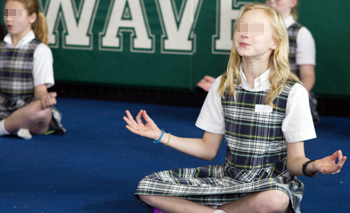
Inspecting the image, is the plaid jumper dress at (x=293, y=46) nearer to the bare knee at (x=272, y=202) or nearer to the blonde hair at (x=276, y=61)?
the blonde hair at (x=276, y=61)

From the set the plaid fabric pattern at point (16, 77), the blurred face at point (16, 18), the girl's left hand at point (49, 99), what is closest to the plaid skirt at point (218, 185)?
the girl's left hand at point (49, 99)

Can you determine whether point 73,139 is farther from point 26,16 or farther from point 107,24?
point 107,24

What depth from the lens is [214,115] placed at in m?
1.51

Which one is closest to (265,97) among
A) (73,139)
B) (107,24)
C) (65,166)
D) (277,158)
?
(277,158)

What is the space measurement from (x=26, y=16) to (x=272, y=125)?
5.75ft

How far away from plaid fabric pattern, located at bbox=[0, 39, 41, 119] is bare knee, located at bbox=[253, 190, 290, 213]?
1731mm

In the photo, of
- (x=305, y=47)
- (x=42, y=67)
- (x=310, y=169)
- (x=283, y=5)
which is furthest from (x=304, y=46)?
(x=310, y=169)

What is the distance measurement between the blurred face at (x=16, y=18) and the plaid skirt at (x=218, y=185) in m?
1.56

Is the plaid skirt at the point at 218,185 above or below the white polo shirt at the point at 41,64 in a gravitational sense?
below

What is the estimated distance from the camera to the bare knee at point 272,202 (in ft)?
4.22

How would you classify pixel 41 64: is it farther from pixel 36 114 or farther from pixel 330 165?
pixel 330 165

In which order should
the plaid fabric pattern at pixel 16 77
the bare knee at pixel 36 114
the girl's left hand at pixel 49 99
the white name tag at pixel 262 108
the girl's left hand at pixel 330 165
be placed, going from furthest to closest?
the plaid fabric pattern at pixel 16 77, the bare knee at pixel 36 114, the girl's left hand at pixel 49 99, the white name tag at pixel 262 108, the girl's left hand at pixel 330 165

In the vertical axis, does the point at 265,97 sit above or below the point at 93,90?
above

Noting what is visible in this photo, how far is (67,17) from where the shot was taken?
12.3ft
